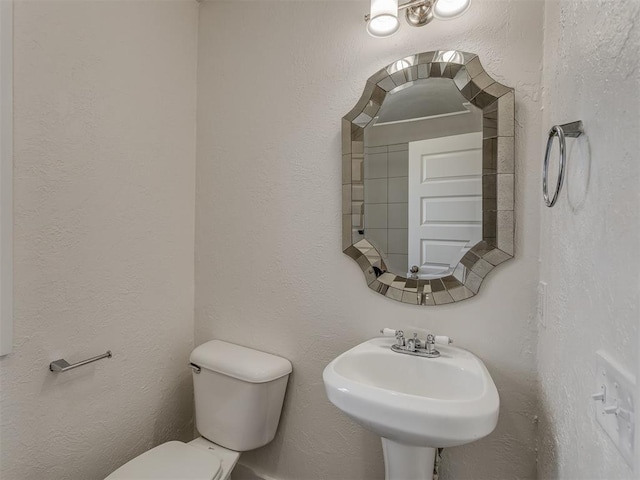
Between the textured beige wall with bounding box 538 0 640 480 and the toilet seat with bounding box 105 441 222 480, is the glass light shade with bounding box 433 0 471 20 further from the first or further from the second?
the toilet seat with bounding box 105 441 222 480

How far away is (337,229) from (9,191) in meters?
1.09

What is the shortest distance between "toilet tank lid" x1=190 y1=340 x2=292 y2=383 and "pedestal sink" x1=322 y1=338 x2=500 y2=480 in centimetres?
41

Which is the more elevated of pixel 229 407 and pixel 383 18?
pixel 383 18

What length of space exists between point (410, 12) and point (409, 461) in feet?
4.87

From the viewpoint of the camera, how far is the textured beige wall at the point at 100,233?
3.67ft

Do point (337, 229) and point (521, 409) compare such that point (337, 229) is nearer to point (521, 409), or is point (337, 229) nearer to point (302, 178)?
point (302, 178)

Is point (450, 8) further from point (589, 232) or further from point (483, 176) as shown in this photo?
point (589, 232)

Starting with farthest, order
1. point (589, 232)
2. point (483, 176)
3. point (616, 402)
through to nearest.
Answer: point (483, 176)
point (589, 232)
point (616, 402)

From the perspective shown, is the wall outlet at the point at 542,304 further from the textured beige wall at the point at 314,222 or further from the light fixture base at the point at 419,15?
the light fixture base at the point at 419,15

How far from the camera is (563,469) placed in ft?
2.70

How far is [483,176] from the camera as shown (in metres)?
1.15

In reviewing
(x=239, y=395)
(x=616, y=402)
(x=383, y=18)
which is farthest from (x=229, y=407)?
(x=383, y=18)

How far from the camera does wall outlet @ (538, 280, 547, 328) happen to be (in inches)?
40.0

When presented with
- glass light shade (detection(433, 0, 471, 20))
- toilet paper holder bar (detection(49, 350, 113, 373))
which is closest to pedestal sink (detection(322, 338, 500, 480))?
toilet paper holder bar (detection(49, 350, 113, 373))
